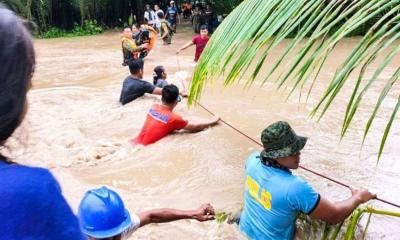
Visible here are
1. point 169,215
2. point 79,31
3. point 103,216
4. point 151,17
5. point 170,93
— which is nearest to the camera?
point 103,216

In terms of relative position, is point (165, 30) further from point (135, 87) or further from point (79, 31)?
point (135, 87)

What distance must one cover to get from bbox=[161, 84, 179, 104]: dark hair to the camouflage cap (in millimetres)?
2924

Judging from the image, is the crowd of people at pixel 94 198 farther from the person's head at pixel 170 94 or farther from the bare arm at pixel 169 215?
the person's head at pixel 170 94

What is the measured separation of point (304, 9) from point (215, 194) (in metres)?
3.30

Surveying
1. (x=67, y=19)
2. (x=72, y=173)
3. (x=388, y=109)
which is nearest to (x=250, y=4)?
(x=72, y=173)

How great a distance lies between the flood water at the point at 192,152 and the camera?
436cm

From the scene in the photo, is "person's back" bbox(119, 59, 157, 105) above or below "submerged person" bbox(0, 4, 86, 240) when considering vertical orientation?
below

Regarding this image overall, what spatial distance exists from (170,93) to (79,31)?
20.3 meters

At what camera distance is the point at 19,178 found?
962 mm

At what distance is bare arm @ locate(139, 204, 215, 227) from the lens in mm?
2563

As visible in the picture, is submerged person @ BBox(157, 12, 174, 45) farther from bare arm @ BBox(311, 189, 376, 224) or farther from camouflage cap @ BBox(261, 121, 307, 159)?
bare arm @ BBox(311, 189, 376, 224)

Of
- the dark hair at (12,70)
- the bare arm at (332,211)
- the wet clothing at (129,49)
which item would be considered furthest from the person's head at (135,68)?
the dark hair at (12,70)

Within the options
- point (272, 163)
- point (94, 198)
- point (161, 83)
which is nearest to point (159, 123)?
point (161, 83)

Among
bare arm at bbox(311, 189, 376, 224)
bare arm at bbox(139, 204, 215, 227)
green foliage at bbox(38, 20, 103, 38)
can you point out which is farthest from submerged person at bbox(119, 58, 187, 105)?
green foliage at bbox(38, 20, 103, 38)
